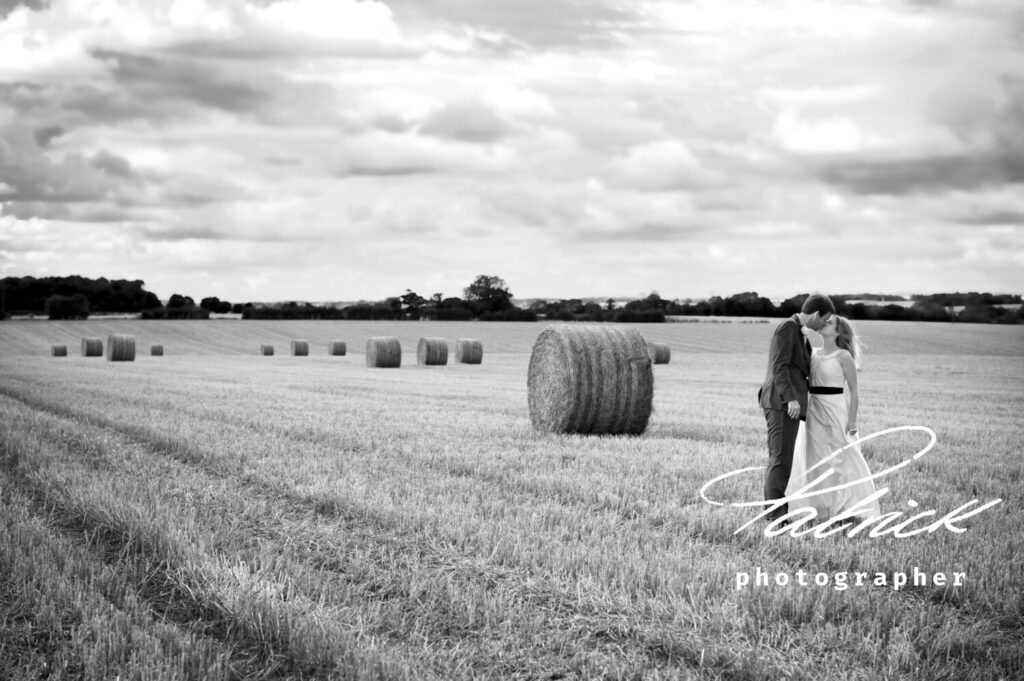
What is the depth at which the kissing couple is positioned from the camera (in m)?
7.36

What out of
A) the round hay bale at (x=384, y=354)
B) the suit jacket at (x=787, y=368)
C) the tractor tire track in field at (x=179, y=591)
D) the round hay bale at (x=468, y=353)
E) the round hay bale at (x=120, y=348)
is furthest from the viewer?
the round hay bale at (x=120, y=348)

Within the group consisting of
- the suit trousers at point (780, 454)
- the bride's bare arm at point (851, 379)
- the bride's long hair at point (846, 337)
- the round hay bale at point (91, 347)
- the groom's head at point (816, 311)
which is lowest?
the round hay bale at point (91, 347)

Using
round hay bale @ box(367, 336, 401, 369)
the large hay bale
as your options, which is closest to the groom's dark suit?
the large hay bale

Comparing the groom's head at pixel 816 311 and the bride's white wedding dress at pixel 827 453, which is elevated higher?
the groom's head at pixel 816 311

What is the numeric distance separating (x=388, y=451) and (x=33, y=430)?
5070 mm

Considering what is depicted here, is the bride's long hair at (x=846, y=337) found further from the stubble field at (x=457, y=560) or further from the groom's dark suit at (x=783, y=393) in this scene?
the stubble field at (x=457, y=560)

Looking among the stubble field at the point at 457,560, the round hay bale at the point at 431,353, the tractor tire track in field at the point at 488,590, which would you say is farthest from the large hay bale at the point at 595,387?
the round hay bale at the point at 431,353

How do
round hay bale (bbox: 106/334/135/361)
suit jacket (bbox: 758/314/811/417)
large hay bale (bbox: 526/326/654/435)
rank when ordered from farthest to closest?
round hay bale (bbox: 106/334/135/361) < large hay bale (bbox: 526/326/654/435) < suit jacket (bbox: 758/314/811/417)

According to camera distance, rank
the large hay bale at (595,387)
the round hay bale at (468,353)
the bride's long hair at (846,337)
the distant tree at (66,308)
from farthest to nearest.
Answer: the distant tree at (66,308)
the round hay bale at (468,353)
the large hay bale at (595,387)
the bride's long hair at (846,337)

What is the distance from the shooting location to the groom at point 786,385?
24.4ft

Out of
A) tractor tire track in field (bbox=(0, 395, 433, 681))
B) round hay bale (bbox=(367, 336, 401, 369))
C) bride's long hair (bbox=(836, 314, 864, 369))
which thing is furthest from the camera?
round hay bale (bbox=(367, 336, 401, 369))

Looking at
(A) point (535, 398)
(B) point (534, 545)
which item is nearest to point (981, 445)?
(A) point (535, 398)

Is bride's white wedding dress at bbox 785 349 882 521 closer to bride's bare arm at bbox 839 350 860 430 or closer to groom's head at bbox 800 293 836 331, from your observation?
bride's bare arm at bbox 839 350 860 430

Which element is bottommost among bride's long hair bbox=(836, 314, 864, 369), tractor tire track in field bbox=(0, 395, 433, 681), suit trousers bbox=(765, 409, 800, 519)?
tractor tire track in field bbox=(0, 395, 433, 681)
